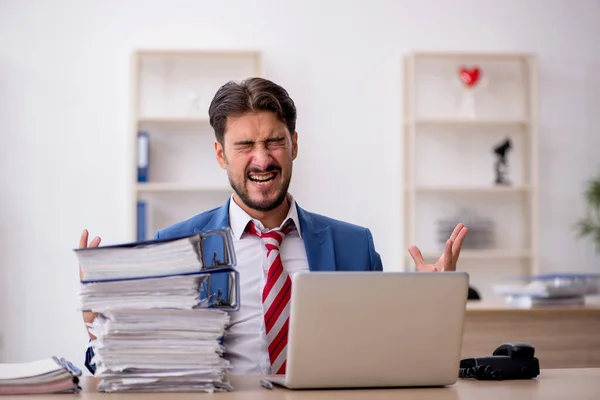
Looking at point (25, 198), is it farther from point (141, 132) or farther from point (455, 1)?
point (455, 1)

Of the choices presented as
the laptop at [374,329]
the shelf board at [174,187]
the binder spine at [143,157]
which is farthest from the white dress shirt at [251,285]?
the binder spine at [143,157]

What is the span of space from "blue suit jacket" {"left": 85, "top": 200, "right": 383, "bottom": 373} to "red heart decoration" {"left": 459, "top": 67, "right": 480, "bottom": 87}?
3.22 metres

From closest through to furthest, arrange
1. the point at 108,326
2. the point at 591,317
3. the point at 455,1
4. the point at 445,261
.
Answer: the point at 108,326 → the point at 445,261 → the point at 591,317 → the point at 455,1

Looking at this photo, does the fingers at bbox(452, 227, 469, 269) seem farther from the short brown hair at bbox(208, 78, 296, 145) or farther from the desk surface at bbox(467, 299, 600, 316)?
the desk surface at bbox(467, 299, 600, 316)

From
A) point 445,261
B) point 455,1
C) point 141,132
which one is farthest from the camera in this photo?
point 455,1

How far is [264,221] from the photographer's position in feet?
8.41

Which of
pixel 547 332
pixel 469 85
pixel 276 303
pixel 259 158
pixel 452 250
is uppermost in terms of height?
pixel 469 85

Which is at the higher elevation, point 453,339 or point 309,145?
point 309,145

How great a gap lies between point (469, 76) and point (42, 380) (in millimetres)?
4344

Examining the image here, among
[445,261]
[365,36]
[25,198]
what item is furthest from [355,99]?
[445,261]

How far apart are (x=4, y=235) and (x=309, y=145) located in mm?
1907

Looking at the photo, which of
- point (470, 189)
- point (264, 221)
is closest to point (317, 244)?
point (264, 221)

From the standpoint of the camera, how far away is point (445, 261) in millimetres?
2174

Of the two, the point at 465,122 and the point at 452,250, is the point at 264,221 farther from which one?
the point at 465,122
